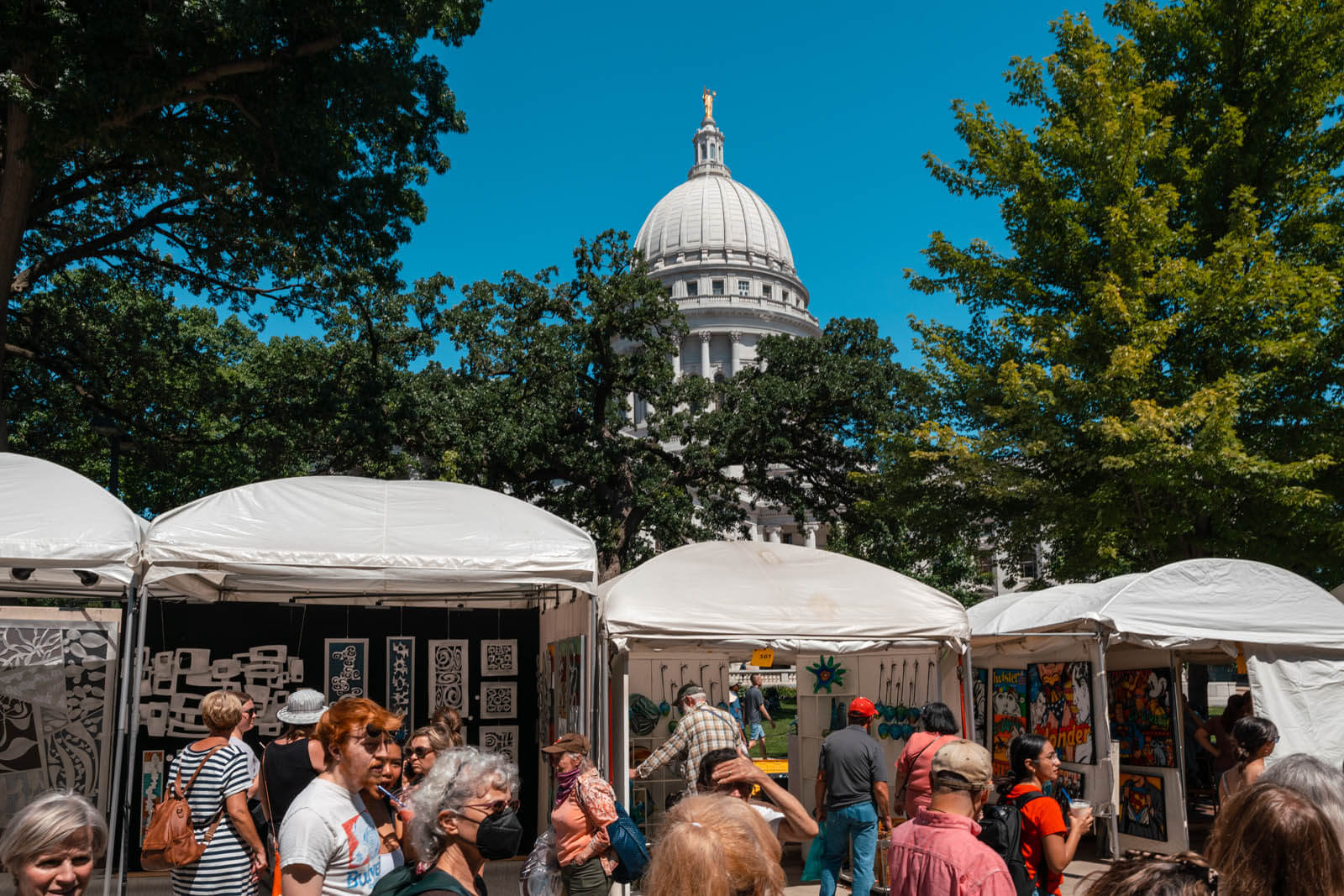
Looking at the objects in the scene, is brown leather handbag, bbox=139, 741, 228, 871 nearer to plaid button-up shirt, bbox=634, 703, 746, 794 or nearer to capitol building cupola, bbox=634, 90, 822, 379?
plaid button-up shirt, bbox=634, 703, 746, 794

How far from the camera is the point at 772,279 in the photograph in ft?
337

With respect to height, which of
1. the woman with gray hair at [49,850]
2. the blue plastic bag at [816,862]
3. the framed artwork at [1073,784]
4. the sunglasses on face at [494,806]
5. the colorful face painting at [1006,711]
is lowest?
the blue plastic bag at [816,862]

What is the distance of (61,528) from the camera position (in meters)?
7.66

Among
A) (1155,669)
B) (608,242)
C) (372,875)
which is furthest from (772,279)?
(372,875)

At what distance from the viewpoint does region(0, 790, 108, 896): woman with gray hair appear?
345 cm

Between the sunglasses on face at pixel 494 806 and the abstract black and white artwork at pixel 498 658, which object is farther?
the abstract black and white artwork at pixel 498 658

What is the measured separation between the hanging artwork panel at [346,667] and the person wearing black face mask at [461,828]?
733 centimetres

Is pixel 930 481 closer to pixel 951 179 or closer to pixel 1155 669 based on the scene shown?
pixel 951 179

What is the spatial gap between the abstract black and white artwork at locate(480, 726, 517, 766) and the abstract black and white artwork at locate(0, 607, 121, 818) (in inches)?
136

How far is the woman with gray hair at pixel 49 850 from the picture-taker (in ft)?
11.3

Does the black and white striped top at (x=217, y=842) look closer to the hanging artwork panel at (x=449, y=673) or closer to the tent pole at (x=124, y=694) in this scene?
the tent pole at (x=124, y=694)

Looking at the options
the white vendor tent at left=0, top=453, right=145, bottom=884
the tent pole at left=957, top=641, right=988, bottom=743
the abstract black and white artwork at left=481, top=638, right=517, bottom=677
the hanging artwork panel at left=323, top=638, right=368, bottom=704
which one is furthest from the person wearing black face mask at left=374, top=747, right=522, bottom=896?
the tent pole at left=957, top=641, right=988, bottom=743

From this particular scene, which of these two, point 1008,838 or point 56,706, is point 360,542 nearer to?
point 56,706

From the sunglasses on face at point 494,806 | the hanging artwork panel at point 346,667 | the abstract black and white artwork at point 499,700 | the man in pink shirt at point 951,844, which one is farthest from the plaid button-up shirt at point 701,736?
the sunglasses on face at point 494,806
